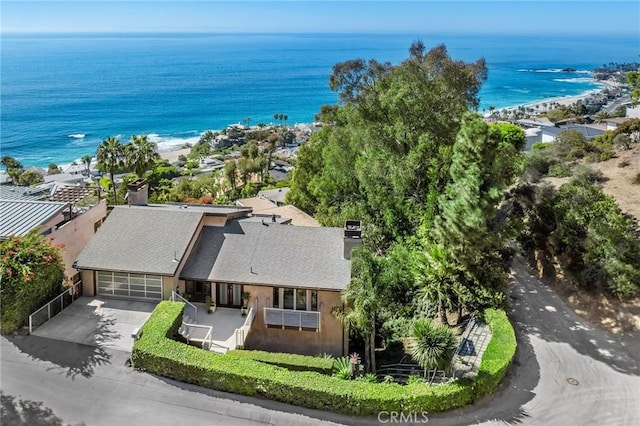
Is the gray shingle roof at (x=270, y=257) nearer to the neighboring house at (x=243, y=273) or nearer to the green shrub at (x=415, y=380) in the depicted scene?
the neighboring house at (x=243, y=273)

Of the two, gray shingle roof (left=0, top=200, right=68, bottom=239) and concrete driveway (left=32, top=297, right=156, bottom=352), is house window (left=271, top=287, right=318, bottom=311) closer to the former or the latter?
concrete driveway (left=32, top=297, right=156, bottom=352)

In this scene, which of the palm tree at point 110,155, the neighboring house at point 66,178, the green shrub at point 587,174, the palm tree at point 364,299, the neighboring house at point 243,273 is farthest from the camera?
the neighboring house at point 66,178

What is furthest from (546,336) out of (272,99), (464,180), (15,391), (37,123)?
(272,99)

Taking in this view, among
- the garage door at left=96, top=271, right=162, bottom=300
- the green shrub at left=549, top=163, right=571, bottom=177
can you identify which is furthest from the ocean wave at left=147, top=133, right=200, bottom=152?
the garage door at left=96, top=271, right=162, bottom=300

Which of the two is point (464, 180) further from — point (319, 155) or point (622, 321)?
point (319, 155)

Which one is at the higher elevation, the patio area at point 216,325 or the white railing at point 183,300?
the white railing at point 183,300

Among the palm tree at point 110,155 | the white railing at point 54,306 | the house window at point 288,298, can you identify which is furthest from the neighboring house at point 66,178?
the house window at point 288,298

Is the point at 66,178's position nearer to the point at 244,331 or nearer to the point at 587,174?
the point at 244,331
